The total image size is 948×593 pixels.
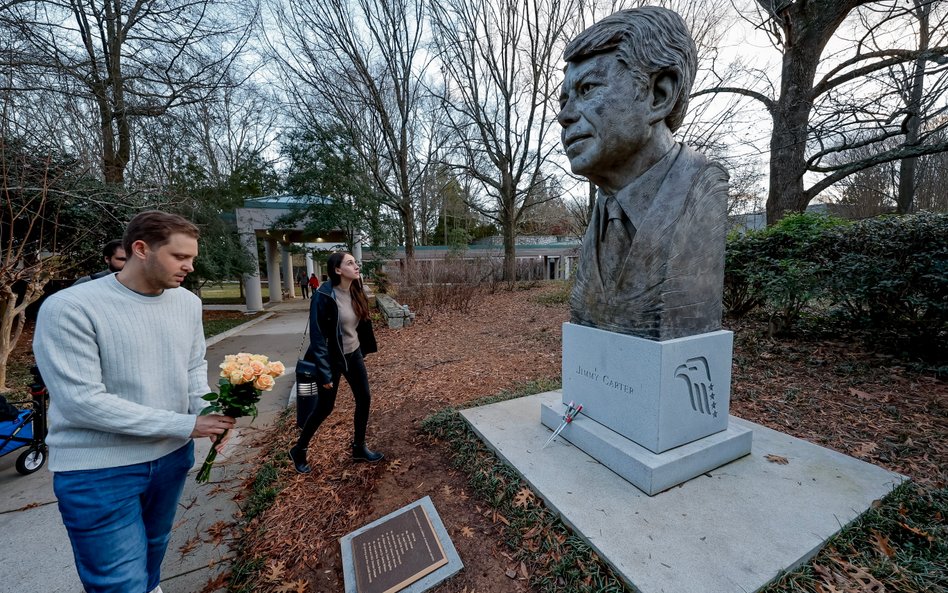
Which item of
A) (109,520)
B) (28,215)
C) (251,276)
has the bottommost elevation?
(109,520)

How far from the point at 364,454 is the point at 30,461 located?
3.35 metres

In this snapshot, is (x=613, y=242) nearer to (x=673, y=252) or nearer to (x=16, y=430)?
(x=673, y=252)

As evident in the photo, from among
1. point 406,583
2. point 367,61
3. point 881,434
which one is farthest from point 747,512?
point 367,61

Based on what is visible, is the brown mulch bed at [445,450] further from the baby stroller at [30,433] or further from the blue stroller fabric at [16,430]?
the blue stroller fabric at [16,430]

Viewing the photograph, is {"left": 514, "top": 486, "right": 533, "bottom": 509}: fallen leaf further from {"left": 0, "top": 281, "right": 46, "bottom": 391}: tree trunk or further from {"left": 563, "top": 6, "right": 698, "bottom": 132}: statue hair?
{"left": 0, "top": 281, "right": 46, "bottom": 391}: tree trunk

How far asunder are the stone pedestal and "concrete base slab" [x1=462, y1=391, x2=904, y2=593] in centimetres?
11

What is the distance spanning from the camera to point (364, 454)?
132 inches

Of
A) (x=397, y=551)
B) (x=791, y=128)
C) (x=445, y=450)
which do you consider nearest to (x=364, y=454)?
(x=445, y=450)

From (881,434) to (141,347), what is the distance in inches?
219

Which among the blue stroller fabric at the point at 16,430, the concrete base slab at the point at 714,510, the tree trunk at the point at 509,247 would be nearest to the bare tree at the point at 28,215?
the blue stroller fabric at the point at 16,430

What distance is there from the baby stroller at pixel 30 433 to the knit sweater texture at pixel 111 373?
3112mm

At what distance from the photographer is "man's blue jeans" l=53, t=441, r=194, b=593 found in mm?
1443

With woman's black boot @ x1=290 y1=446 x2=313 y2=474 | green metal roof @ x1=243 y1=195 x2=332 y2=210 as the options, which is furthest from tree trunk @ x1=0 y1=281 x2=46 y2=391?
green metal roof @ x1=243 y1=195 x2=332 y2=210

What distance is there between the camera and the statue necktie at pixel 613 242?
2.74m
